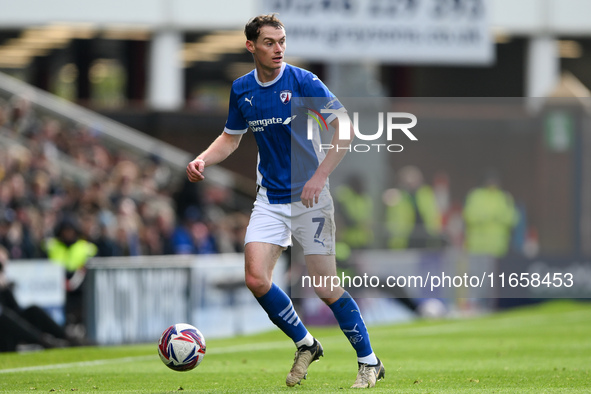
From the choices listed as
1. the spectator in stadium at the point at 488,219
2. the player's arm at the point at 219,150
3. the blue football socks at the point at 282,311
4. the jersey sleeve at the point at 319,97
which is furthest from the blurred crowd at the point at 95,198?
the jersey sleeve at the point at 319,97

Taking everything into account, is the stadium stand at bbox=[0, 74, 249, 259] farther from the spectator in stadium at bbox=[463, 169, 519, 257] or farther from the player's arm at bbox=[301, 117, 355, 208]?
the player's arm at bbox=[301, 117, 355, 208]

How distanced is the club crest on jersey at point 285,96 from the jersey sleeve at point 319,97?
0.39ft

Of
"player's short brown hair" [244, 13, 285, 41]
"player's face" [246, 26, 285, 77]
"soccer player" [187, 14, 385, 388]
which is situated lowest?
"soccer player" [187, 14, 385, 388]

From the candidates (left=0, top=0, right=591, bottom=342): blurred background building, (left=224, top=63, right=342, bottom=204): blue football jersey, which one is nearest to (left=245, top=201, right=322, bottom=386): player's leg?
(left=224, top=63, right=342, bottom=204): blue football jersey

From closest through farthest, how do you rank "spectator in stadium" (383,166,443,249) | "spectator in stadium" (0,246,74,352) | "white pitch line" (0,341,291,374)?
"white pitch line" (0,341,291,374)
"spectator in stadium" (0,246,74,352)
"spectator in stadium" (383,166,443,249)

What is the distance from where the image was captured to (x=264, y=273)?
7.28 metres

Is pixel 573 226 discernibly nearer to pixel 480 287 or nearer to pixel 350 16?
pixel 480 287

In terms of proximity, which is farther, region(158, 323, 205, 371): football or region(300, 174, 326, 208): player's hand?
region(158, 323, 205, 371): football

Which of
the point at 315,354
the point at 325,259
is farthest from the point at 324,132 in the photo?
the point at 315,354

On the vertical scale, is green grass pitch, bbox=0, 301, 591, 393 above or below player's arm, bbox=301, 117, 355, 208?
below

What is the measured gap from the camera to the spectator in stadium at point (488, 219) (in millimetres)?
19547

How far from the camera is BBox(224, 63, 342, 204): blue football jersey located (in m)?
7.35

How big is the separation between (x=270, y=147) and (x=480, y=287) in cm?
1341

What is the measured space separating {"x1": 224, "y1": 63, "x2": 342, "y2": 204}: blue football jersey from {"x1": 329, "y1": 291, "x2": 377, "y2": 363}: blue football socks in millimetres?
805
